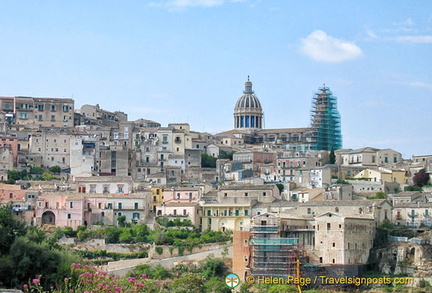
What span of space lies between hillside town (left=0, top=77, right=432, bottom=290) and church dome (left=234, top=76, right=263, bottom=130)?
117 inches

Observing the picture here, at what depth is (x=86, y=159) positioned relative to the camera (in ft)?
212

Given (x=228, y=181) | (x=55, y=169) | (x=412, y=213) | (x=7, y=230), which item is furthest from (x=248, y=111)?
(x=7, y=230)

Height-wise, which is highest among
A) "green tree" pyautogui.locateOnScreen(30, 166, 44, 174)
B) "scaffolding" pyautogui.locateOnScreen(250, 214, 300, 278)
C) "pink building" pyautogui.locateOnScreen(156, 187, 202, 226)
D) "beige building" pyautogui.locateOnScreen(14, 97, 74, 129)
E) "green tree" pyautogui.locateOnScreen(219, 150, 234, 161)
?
"beige building" pyautogui.locateOnScreen(14, 97, 74, 129)

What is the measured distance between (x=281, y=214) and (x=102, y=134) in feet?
82.9

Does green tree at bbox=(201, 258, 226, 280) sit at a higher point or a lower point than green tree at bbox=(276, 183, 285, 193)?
lower

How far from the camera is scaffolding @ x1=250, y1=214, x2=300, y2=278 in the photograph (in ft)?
146

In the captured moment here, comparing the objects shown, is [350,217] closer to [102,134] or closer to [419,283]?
[419,283]

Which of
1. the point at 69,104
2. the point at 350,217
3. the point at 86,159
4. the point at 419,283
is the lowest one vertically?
the point at 419,283

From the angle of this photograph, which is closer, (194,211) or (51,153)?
(194,211)

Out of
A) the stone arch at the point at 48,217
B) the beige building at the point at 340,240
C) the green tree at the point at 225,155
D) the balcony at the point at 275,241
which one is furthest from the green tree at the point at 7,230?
the green tree at the point at 225,155

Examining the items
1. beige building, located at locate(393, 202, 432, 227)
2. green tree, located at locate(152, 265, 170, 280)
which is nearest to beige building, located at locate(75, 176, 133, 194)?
green tree, located at locate(152, 265, 170, 280)

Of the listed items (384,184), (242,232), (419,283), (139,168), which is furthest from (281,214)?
(139,168)

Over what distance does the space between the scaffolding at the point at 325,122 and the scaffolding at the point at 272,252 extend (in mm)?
34713

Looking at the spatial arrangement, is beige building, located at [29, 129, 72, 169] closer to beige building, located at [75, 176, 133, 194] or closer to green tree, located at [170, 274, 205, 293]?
beige building, located at [75, 176, 133, 194]
